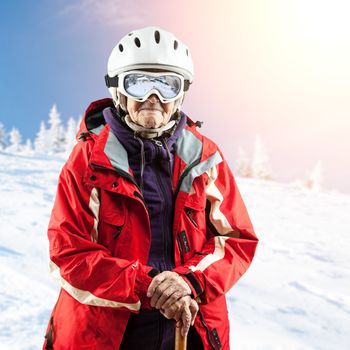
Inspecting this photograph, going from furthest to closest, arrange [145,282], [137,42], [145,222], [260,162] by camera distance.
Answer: [260,162]
[137,42]
[145,222]
[145,282]

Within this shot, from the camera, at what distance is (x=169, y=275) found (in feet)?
6.43

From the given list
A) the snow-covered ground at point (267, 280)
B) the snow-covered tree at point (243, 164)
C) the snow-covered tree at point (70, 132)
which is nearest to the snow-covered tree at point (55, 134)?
the snow-covered tree at point (70, 132)

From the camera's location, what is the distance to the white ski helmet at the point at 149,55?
89.3 inches

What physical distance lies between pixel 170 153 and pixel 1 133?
140 feet

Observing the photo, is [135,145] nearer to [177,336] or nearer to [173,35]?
[173,35]

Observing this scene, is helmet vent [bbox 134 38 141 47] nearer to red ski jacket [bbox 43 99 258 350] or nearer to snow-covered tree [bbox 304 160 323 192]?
red ski jacket [bbox 43 99 258 350]

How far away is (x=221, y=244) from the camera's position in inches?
87.1

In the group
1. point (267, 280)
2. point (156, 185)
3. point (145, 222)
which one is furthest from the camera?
point (267, 280)

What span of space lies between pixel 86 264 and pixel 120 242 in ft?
0.69

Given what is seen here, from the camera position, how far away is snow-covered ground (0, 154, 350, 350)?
394cm

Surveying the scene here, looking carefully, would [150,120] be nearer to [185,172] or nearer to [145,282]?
[185,172]

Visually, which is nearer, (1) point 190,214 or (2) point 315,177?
(1) point 190,214

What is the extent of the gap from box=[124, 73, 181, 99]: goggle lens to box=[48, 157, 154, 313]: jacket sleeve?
580mm

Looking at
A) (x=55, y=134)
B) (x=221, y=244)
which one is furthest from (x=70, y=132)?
(x=221, y=244)
